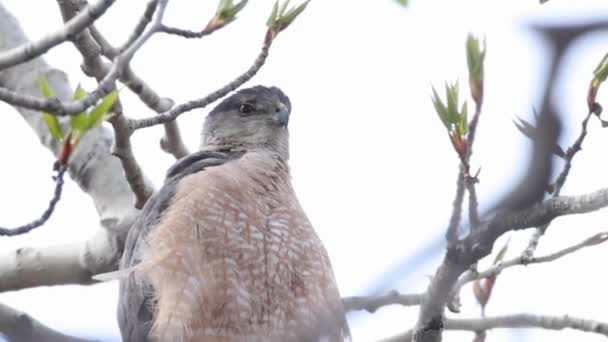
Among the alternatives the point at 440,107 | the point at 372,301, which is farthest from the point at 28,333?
the point at 440,107

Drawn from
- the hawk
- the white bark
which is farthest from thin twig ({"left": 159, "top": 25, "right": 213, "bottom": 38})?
the white bark

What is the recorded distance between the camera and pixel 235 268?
190 inches

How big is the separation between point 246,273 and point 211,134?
2.11 m

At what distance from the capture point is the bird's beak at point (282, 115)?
6.45 meters

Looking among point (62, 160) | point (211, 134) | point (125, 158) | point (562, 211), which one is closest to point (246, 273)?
point (125, 158)

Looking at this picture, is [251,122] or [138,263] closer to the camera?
[138,263]

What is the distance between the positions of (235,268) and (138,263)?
1.98ft

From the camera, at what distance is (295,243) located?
16.9ft

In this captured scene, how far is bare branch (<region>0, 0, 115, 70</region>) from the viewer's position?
2930 millimetres

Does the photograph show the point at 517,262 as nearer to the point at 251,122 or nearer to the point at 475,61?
the point at 475,61

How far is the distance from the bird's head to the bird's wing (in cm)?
68

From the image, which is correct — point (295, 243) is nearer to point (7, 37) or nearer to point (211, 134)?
point (211, 134)

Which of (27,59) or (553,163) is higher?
(27,59)

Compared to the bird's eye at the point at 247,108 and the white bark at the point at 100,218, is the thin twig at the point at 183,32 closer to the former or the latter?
the white bark at the point at 100,218
